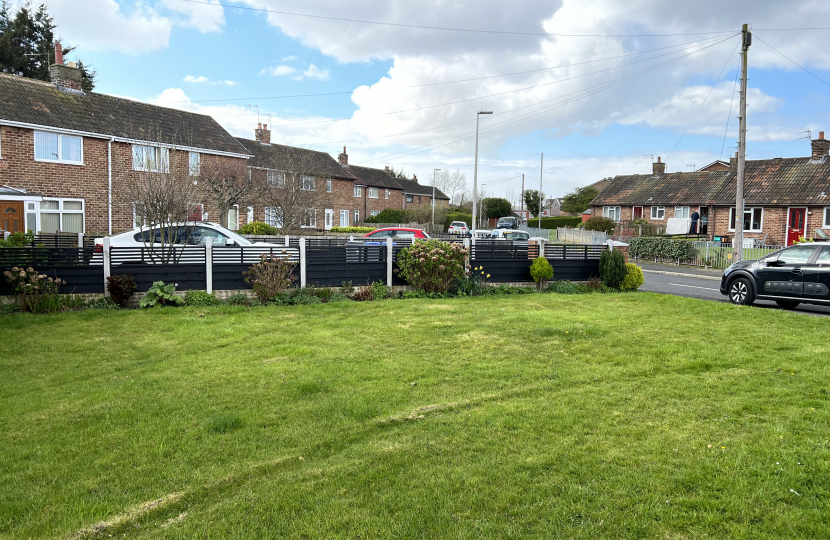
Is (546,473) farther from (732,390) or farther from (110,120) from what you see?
(110,120)

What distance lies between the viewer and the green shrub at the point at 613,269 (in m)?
15.6

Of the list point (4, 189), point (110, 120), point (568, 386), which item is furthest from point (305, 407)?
point (110, 120)

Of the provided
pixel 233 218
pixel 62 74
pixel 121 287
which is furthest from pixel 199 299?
pixel 233 218

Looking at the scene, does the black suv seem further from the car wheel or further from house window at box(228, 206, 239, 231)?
house window at box(228, 206, 239, 231)

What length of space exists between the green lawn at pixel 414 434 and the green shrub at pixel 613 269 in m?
6.56

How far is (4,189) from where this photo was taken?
1670 centimetres

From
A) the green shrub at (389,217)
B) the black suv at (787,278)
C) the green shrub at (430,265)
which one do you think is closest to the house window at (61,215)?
the green shrub at (430,265)

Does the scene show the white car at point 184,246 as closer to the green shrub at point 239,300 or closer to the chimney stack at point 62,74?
the green shrub at point 239,300

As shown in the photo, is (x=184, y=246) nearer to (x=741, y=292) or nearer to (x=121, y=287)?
(x=121, y=287)

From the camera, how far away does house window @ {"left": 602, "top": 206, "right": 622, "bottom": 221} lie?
49.0 meters

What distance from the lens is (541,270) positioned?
604 inches

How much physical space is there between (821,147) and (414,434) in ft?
144

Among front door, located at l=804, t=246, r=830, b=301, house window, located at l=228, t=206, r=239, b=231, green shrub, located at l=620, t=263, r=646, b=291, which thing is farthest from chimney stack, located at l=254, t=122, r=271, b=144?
front door, located at l=804, t=246, r=830, b=301

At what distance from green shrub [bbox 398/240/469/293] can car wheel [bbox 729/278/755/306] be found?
6.97 metres
